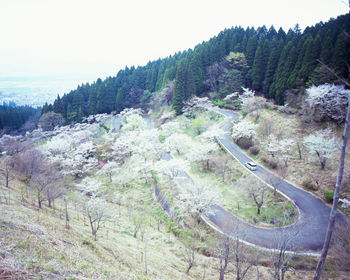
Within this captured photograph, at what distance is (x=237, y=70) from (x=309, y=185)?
30.1 meters

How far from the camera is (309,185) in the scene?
57.5 ft

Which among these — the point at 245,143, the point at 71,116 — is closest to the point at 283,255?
the point at 245,143

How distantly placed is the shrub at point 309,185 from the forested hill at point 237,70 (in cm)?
1454

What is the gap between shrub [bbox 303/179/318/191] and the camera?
1729cm

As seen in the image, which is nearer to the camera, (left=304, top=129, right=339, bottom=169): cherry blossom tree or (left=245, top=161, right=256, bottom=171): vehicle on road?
(left=304, top=129, right=339, bottom=169): cherry blossom tree

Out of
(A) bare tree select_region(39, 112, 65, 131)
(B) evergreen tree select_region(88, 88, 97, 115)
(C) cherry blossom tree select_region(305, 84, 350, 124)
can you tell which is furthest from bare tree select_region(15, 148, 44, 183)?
(C) cherry blossom tree select_region(305, 84, 350, 124)

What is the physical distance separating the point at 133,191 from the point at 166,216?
6.95 metres

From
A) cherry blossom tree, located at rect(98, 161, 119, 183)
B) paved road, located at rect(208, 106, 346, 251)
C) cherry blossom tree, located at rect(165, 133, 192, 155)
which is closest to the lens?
paved road, located at rect(208, 106, 346, 251)

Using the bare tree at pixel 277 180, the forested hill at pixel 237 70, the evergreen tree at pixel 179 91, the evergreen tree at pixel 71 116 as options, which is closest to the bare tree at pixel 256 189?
the bare tree at pixel 277 180

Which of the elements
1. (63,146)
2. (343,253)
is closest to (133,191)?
(63,146)

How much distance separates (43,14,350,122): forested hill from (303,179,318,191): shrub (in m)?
14.5

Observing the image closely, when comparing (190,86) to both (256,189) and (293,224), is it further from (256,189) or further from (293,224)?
(293,224)

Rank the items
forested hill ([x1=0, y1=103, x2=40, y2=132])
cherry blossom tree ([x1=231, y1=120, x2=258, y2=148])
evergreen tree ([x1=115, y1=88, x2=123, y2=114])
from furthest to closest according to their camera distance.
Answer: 1. evergreen tree ([x1=115, y1=88, x2=123, y2=114])
2. forested hill ([x1=0, y1=103, x2=40, y2=132])
3. cherry blossom tree ([x1=231, y1=120, x2=258, y2=148])

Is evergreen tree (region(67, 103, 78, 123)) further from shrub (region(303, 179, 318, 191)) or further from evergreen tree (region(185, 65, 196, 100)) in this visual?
shrub (region(303, 179, 318, 191))
